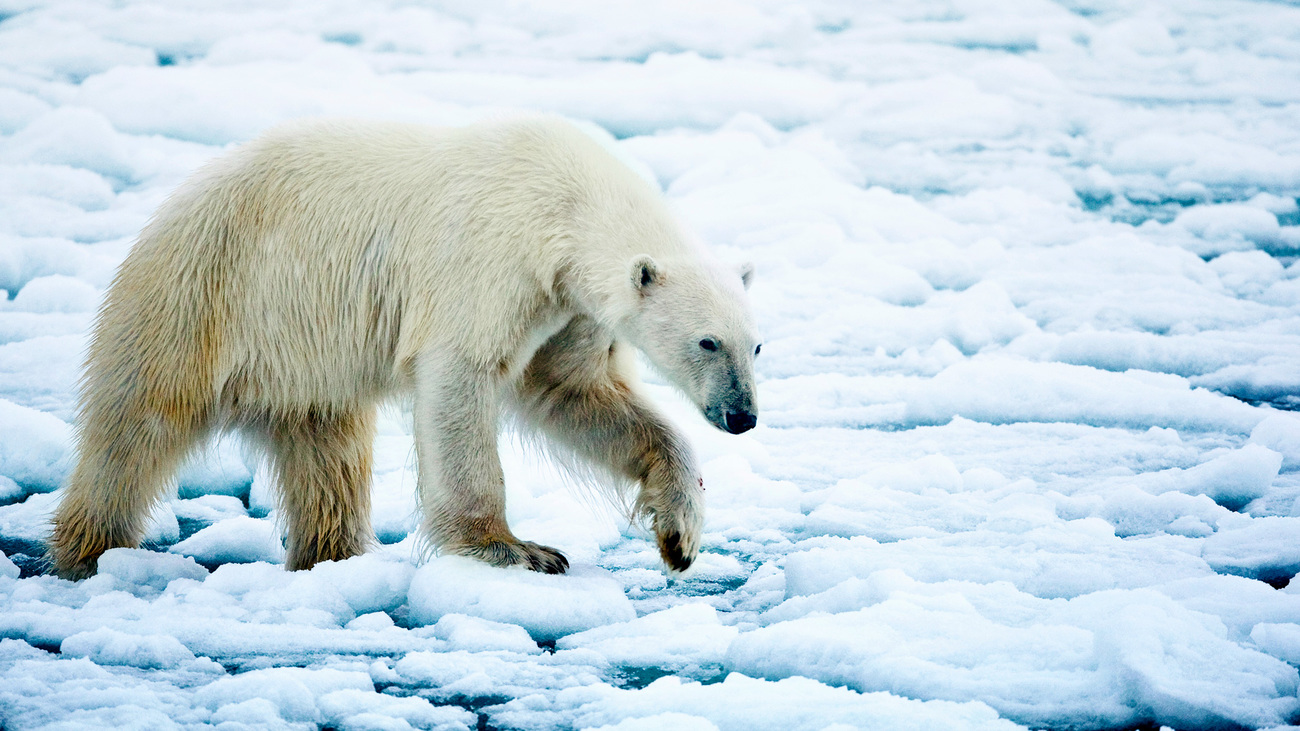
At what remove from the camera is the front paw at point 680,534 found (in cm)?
350

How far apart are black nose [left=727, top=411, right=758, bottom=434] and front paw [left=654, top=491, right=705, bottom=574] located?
409 millimetres

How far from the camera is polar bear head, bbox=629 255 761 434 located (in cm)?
325

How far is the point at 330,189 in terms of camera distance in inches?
143

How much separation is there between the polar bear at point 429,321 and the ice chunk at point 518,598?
0.36 ft

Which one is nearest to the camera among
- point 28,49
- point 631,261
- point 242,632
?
point 242,632

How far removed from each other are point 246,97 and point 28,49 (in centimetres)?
221

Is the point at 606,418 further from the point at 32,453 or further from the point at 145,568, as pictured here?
the point at 32,453

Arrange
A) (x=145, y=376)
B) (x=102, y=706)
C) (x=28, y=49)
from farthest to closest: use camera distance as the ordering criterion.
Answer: (x=28, y=49) < (x=145, y=376) < (x=102, y=706)

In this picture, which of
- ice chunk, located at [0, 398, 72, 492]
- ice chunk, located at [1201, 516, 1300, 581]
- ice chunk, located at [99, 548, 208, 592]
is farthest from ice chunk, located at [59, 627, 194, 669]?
ice chunk, located at [1201, 516, 1300, 581]

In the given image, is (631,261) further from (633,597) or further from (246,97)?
(246,97)

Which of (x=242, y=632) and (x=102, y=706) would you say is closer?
(x=102, y=706)

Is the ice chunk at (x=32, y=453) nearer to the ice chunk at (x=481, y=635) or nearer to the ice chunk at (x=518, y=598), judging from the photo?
the ice chunk at (x=518, y=598)

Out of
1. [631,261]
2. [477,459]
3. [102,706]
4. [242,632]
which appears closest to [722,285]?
[631,261]

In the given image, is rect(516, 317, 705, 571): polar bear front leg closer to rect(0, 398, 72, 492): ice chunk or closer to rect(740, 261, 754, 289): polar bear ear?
rect(740, 261, 754, 289): polar bear ear
